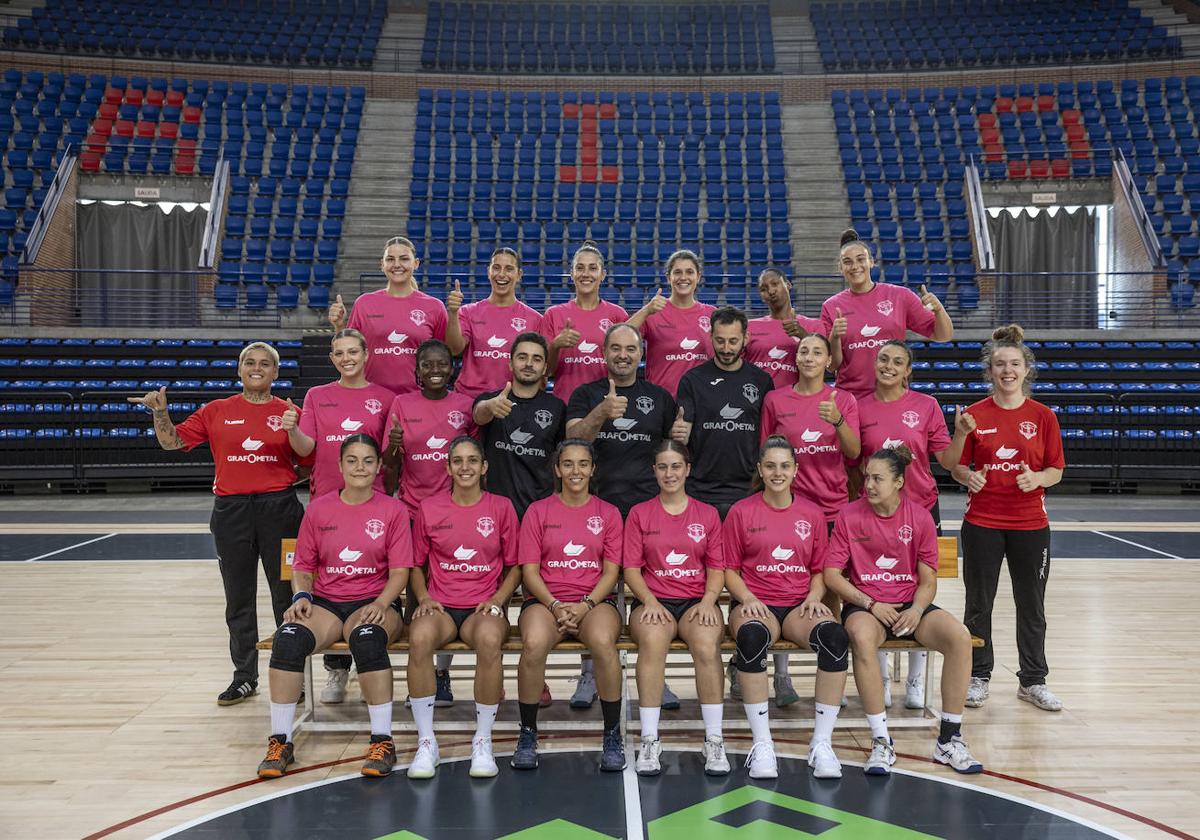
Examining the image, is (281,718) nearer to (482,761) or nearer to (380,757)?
(380,757)

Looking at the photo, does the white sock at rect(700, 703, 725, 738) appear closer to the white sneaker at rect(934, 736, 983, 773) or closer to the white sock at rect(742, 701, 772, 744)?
the white sock at rect(742, 701, 772, 744)

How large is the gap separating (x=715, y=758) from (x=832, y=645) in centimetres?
62

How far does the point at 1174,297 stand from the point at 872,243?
447 centimetres

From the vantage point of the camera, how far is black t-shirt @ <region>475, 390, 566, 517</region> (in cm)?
430

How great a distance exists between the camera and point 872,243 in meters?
15.7

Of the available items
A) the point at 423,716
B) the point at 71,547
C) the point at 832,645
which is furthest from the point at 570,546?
the point at 71,547

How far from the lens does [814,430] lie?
4254 millimetres

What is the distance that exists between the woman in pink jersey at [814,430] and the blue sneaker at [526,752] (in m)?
1.59

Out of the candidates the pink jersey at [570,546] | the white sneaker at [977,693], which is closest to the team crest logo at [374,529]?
the pink jersey at [570,546]

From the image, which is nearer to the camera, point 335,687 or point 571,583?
point 571,583

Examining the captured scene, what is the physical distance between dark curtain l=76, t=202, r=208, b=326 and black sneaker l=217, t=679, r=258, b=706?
1222 centimetres

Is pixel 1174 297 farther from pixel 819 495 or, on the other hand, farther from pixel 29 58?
pixel 29 58

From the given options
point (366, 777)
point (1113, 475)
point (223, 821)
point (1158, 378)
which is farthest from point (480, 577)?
point (1158, 378)

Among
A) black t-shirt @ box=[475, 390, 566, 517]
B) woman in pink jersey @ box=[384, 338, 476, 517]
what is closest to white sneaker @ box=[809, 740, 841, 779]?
black t-shirt @ box=[475, 390, 566, 517]
